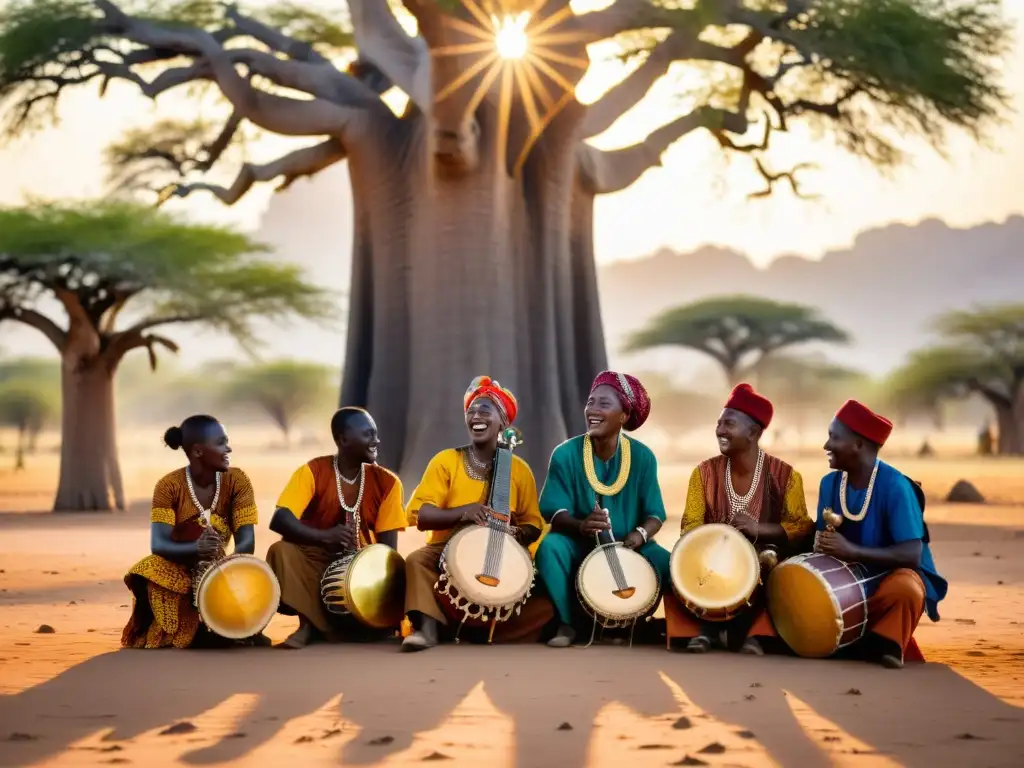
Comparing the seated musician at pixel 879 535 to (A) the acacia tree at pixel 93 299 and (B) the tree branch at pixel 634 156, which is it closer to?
(B) the tree branch at pixel 634 156

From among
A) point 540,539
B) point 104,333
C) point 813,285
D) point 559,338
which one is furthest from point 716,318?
point 813,285

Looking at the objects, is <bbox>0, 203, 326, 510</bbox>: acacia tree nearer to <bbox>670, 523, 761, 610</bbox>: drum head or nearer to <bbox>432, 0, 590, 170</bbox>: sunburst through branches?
<bbox>432, 0, 590, 170</bbox>: sunburst through branches

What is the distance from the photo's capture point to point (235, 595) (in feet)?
20.9

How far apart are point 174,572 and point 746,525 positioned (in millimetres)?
2673

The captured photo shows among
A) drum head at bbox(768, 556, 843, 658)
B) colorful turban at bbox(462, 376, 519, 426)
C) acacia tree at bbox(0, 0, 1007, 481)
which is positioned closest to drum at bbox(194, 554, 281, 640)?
colorful turban at bbox(462, 376, 519, 426)

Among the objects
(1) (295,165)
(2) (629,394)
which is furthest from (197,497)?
(1) (295,165)

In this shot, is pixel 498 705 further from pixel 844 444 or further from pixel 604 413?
pixel 844 444

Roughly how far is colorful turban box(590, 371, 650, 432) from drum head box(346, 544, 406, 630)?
130 cm

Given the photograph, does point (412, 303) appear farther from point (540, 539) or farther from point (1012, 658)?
point (1012, 658)

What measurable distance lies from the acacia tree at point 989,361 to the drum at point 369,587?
43.2m

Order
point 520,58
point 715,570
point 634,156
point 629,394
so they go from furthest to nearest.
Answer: point 634,156, point 520,58, point 629,394, point 715,570

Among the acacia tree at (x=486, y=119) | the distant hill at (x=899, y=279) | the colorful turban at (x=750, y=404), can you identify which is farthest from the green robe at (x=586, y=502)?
the distant hill at (x=899, y=279)

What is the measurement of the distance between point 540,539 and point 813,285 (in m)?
189

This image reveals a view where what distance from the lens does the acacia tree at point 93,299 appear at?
20219mm
